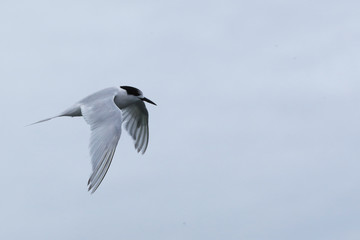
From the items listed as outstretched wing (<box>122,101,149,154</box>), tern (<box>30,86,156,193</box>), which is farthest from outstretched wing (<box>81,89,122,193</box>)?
outstretched wing (<box>122,101,149,154</box>)

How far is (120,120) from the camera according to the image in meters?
17.7

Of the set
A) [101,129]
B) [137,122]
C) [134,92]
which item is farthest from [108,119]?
[137,122]

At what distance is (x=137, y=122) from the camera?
2270 centimetres

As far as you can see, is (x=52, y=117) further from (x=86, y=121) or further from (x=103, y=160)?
(x=103, y=160)

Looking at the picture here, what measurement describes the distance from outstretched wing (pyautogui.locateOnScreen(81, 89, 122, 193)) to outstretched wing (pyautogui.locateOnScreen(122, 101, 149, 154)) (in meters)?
2.77

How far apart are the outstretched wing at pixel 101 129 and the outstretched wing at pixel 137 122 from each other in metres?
2.77

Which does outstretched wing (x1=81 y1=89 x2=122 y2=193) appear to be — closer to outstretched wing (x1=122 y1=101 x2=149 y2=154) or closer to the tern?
the tern

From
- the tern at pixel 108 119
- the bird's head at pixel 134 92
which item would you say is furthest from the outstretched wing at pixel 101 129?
the bird's head at pixel 134 92

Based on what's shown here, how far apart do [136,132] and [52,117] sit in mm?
3880

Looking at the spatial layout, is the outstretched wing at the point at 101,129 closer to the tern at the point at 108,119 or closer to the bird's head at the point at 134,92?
the tern at the point at 108,119

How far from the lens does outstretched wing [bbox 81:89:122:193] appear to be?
1560 cm

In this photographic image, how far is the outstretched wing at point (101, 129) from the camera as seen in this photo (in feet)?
51.2

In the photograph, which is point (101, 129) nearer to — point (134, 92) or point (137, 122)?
point (134, 92)

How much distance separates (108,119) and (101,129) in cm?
53
